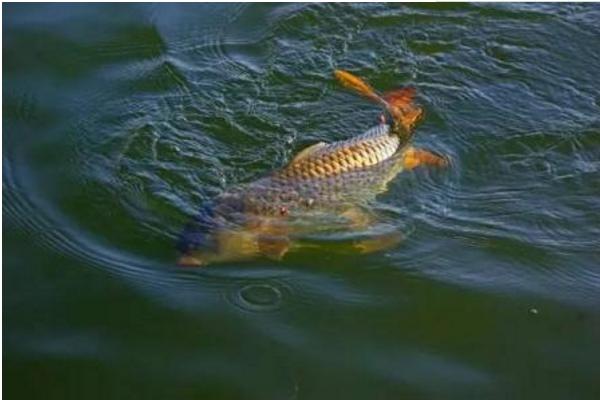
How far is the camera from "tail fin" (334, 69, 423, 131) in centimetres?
588

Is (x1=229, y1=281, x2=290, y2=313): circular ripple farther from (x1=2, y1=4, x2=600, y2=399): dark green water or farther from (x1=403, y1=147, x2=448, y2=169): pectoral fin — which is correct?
(x1=403, y1=147, x2=448, y2=169): pectoral fin

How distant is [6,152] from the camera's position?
5582mm

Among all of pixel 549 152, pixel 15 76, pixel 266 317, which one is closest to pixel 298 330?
pixel 266 317

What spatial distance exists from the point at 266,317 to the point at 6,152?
218 centimetres

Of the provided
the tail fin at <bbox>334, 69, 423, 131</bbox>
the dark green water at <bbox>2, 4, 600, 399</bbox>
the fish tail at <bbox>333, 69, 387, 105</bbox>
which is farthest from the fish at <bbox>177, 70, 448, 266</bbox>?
the fish tail at <bbox>333, 69, 387, 105</bbox>

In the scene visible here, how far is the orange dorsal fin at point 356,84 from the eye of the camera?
20.0 feet

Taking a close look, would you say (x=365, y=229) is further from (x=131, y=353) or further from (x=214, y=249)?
(x=131, y=353)

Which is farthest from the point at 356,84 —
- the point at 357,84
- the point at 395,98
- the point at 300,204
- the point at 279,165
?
the point at 300,204

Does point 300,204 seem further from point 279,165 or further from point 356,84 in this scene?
point 356,84

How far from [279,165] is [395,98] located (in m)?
1.08

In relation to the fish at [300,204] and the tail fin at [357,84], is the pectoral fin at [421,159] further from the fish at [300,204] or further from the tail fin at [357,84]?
the tail fin at [357,84]

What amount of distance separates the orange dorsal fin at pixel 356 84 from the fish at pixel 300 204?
1.98 ft

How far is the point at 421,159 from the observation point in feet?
18.5

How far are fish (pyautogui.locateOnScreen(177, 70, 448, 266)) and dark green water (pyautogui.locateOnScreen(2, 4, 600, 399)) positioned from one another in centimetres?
11
